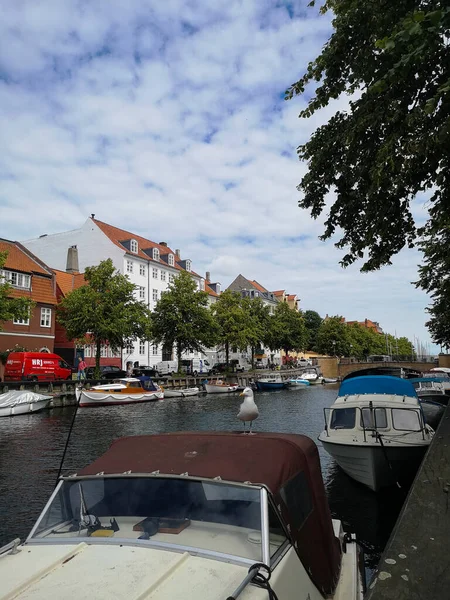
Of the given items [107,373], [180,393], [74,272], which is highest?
[74,272]

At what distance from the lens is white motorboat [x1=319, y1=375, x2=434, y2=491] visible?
10891 millimetres

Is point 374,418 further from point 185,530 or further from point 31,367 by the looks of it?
point 31,367

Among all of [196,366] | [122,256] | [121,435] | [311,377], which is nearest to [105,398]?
[121,435]

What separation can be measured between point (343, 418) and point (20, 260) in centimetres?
3861

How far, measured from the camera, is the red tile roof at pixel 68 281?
51.1 meters

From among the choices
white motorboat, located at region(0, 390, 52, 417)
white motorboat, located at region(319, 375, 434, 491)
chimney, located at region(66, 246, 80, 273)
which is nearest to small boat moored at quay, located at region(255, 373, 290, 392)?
chimney, located at region(66, 246, 80, 273)

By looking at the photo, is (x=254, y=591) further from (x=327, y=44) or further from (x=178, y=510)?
(x=327, y=44)

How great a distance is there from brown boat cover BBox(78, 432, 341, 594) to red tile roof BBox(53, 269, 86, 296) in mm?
48833

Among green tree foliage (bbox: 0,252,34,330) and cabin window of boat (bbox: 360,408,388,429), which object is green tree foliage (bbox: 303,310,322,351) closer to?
green tree foliage (bbox: 0,252,34,330)

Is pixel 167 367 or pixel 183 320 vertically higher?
pixel 183 320

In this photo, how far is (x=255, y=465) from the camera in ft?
13.6

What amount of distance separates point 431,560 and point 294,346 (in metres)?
76.7

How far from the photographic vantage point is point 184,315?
50.4 m

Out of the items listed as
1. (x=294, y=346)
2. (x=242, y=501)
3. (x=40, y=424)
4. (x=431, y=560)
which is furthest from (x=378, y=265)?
(x=294, y=346)
